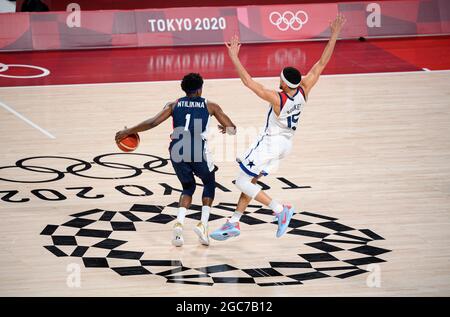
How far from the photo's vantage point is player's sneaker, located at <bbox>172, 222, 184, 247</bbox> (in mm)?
9320

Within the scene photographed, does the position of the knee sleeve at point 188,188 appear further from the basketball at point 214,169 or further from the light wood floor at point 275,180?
the light wood floor at point 275,180

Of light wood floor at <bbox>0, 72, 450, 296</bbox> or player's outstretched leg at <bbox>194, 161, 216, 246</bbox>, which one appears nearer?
light wood floor at <bbox>0, 72, 450, 296</bbox>

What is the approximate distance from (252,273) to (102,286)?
5.16 feet

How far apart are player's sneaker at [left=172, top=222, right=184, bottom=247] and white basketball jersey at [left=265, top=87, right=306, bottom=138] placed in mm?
1450

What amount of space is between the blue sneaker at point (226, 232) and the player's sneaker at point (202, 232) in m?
0.07

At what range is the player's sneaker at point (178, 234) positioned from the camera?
932cm

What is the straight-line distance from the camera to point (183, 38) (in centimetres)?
2147

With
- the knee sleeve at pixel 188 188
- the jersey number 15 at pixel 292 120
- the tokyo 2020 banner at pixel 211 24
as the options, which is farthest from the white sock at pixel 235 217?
the tokyo 2020 banner at pixel 211 24

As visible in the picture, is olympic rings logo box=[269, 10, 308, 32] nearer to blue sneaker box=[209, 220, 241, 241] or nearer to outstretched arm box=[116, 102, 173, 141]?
outstretched arm box=[116, 102, 173, 141]

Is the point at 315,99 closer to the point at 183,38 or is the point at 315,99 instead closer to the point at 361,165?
the point at 361,165

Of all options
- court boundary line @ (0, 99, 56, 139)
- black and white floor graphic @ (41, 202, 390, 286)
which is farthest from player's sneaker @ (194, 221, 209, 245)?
court boundary line @ (0, 99, 56, 139)

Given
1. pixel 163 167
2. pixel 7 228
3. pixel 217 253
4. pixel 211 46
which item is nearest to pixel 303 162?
pixel 163 167

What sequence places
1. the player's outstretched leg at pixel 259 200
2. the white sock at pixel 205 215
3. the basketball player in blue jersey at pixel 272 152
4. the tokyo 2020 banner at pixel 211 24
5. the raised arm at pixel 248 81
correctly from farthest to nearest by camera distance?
1. the tokyo 2020 banner at pixel 211 24
2. the white sock at pixel 205 215
3. the player's outstretched leg at pixel 259 200
4. the basketball player in blue jersey at pixel 272 152
5. the raised arm at pixel 248 81
